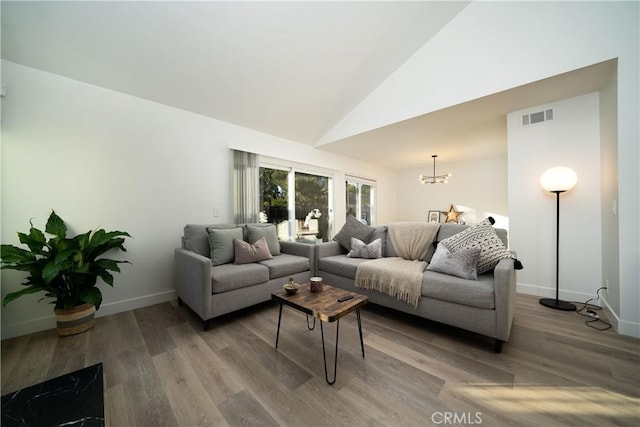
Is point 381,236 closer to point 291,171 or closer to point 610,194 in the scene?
point 291,171

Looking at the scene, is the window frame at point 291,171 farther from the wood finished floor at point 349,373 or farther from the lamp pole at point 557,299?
the lamp pole at point 557,299

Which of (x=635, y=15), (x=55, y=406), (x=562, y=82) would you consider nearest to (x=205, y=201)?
(x=55, y=406)

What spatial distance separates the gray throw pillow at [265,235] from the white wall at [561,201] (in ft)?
10.5

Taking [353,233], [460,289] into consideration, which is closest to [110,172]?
[353,233]

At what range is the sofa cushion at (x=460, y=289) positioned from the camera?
5.84 feet

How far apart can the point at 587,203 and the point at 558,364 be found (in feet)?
6.90

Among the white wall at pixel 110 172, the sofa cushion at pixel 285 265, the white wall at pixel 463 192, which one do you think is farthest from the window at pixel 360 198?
the white wall at pixel 110 172

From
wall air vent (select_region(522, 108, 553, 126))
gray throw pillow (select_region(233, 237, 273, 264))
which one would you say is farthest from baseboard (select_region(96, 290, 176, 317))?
wall air vent (select_region(522, 108, 553, 126))

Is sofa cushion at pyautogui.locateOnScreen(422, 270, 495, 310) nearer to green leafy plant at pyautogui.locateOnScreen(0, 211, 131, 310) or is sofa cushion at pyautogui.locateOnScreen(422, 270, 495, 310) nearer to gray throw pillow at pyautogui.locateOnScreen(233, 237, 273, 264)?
gray throw pillow at pyautogui.locateOnScreen(233, 237, 273, 264)

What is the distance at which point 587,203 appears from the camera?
2627 millimetres

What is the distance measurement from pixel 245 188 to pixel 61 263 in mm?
2008

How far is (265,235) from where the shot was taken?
306cm

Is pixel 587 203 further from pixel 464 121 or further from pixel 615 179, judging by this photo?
pixel 464 121

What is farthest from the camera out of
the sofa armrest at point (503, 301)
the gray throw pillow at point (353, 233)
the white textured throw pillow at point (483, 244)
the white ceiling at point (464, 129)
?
the gray throw pillow at point (353, 233)
